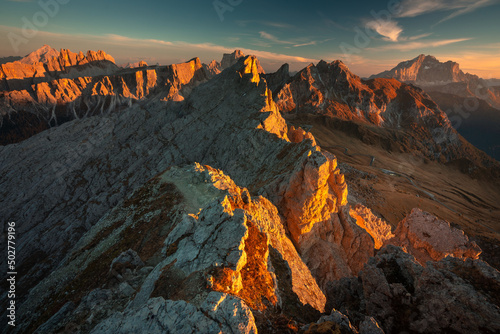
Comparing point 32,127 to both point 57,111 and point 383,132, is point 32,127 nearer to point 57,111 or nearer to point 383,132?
point 57,111

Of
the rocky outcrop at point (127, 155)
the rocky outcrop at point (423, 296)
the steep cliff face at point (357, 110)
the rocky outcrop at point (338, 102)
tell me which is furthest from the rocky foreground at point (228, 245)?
the steep cliff face at point (357, 110)

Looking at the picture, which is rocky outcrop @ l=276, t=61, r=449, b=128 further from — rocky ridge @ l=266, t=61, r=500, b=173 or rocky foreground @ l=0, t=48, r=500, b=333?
rocky foreground @ l=0, t=48, r=500, b=333

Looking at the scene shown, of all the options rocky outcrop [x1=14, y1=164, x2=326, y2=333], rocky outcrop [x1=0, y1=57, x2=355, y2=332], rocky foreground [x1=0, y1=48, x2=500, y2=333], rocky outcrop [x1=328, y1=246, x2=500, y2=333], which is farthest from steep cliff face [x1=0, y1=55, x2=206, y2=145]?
rocky outcrop [x1=328, y1=246, x2=500, y2=333]

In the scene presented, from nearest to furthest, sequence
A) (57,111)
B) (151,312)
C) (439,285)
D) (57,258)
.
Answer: (151,312) → (439,285) → (57,258) → (57,111)

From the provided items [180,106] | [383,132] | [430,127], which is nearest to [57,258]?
[180,106]

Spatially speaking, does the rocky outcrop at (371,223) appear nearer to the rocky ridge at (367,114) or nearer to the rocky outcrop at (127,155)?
the rocky outcrop at (127,155)

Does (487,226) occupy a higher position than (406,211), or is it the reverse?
(406,211)
